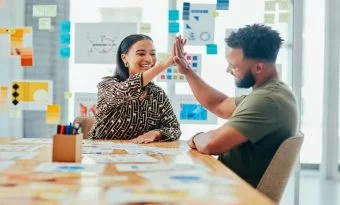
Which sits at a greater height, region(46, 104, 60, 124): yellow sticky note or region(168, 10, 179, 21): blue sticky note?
region(168, 10, 179, 21): blue sticky note

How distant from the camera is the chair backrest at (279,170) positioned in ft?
5.20

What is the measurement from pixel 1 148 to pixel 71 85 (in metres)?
2.23

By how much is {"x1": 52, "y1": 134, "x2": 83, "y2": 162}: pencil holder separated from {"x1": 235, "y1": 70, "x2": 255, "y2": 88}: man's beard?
96 centimetres

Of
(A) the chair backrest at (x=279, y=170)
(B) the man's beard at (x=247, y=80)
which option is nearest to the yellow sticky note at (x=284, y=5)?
(B) the man's beard at (x=247, y=80)

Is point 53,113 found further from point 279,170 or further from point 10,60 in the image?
point 279,170

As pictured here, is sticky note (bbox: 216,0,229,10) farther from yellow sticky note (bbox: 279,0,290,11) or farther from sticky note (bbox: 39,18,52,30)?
sticky note (bbox: 39,18,52,30)

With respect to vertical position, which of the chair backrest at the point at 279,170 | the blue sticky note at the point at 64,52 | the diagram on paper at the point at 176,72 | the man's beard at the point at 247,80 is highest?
the blue sticky note at the point at 64,52

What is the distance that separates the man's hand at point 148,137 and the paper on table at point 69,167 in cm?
75

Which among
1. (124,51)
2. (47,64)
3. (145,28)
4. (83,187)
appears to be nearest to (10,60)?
(47,64)

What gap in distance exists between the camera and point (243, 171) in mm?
1771

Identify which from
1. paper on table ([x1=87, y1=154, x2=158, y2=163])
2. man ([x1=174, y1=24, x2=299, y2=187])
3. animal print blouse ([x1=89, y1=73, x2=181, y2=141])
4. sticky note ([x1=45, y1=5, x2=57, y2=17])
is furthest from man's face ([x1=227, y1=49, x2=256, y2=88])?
sticky note ([x1=45, y1=5, x2=57, y2=17])

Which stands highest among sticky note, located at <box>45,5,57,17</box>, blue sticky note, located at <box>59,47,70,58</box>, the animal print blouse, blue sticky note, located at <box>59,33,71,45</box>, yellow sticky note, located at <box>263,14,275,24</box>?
sticky note, located at <box>45,5,57,17</box>

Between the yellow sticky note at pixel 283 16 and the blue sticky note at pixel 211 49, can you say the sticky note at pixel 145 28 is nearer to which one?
the blue sticky note at pixel 211 49

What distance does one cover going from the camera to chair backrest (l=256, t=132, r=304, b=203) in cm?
158
